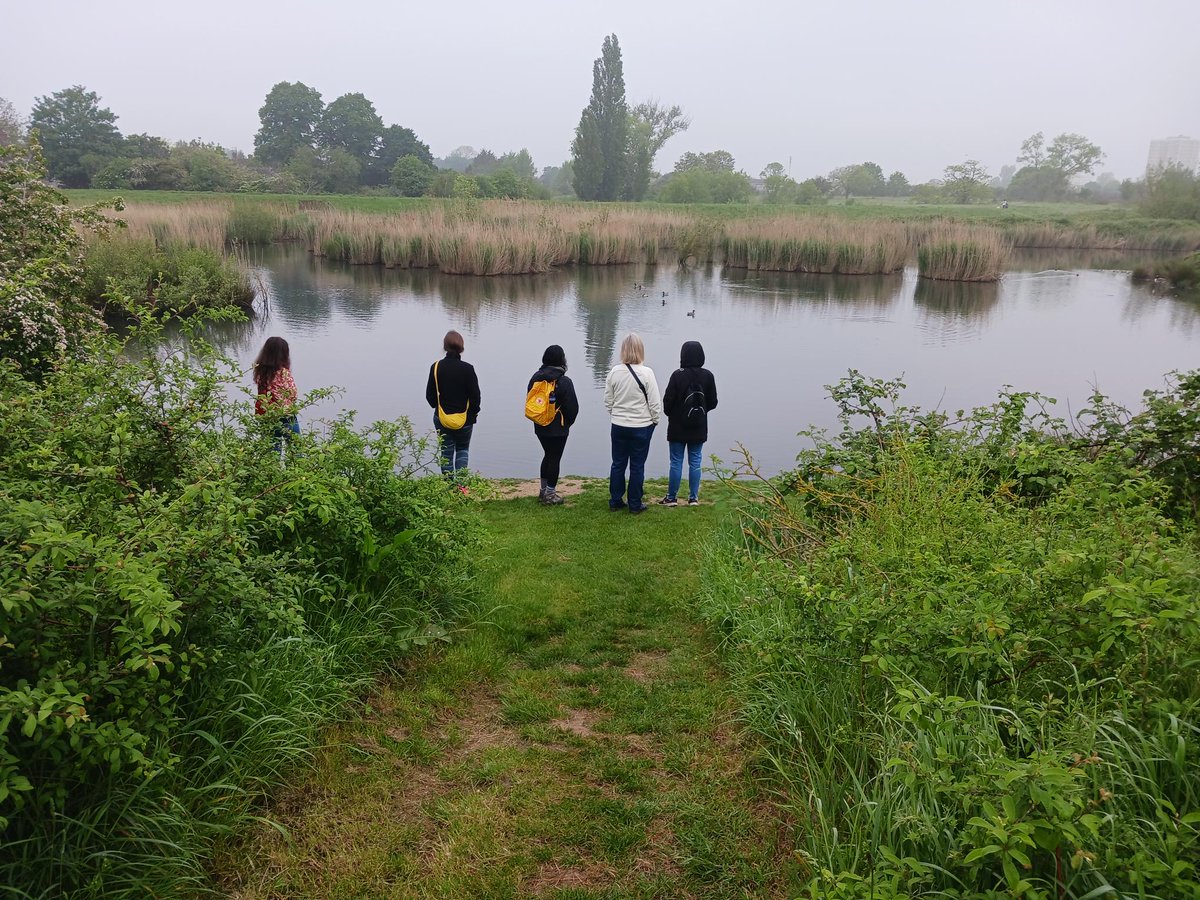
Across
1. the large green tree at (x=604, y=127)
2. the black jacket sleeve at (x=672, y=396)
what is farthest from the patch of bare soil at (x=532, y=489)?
the large green tree at (x=604, y=127)

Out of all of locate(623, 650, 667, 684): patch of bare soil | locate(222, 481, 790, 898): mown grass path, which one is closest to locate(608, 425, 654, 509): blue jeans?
locate(222, 481, 790, 898): mown grass path

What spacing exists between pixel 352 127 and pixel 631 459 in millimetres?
78081

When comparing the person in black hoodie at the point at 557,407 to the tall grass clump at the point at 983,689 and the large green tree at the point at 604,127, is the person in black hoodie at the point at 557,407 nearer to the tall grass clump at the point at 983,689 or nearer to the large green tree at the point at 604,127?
the tall grass clump at the point at 983,689

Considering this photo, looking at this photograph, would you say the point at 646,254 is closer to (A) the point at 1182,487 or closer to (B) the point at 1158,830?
(A) the point at 1182,487

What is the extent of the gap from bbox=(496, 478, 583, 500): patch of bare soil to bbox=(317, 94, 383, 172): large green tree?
72.8 m

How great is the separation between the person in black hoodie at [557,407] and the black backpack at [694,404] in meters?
1.06

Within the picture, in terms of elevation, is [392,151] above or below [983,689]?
above

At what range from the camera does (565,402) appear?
23.9 ft

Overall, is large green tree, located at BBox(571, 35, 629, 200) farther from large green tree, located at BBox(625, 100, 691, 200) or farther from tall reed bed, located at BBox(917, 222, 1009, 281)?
tall reed bed, located at BBox(917, 222, 1009, 281)

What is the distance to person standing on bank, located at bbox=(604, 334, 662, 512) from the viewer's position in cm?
709

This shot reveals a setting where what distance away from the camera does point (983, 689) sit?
259 centimetres

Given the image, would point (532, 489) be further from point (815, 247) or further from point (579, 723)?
point (815, 247)

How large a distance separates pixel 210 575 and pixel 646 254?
25.7 metres

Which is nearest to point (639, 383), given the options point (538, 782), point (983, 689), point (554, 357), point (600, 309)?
point (554, 357)
